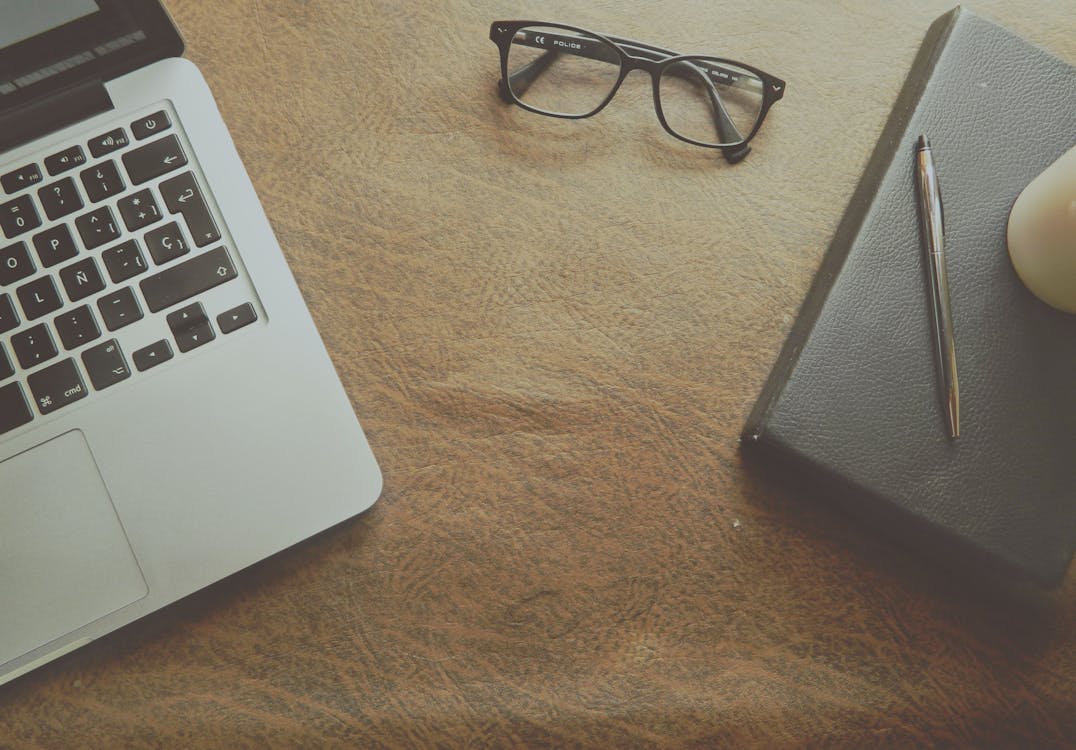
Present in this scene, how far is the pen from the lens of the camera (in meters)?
0.41

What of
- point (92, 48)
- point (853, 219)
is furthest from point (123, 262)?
point (853, 219)

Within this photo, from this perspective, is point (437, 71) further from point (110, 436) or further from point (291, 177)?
point (110, 436)

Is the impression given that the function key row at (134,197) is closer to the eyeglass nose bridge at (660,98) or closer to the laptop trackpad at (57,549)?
the laptop trackpad at (57,549)

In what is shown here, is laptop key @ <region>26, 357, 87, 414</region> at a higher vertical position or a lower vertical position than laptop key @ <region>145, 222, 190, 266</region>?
lower

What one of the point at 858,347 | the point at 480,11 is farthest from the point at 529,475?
the point at 480,11

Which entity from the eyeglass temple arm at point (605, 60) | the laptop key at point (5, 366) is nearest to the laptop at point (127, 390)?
the laptop key at point (5, 366)

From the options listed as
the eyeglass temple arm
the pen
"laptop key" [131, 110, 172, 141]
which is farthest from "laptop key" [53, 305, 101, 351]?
the pen

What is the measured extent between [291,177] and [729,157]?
288 millimetres

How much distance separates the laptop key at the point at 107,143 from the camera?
0.40 meters

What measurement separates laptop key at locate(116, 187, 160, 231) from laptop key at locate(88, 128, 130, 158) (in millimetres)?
31

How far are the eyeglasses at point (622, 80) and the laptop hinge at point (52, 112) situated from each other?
0.79 feet

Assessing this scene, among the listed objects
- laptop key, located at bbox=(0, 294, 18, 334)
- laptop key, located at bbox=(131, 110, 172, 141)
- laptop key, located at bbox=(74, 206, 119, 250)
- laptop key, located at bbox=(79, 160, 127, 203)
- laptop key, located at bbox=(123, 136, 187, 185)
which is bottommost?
laptop key, located at bbox=(0, 294, 18, 334)

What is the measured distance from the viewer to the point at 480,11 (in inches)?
18.9

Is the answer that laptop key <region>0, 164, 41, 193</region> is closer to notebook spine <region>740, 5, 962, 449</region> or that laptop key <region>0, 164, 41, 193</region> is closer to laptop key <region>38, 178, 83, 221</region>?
laptop key <region>38, 178, 83, 221</region>
